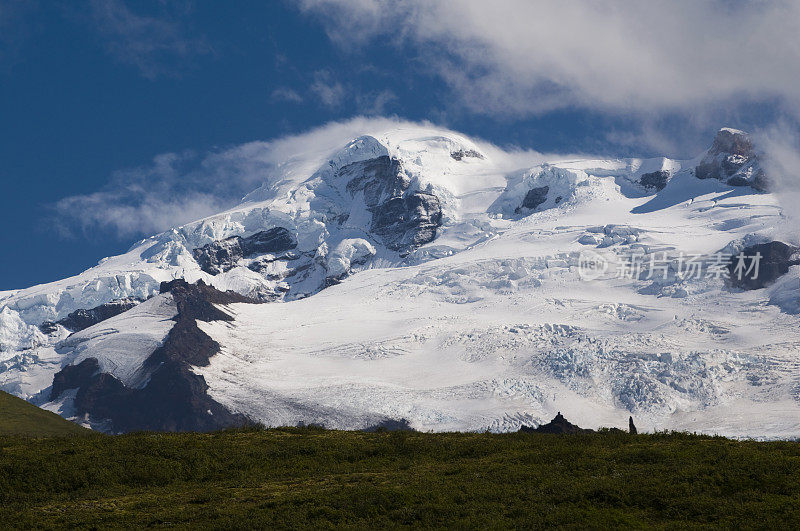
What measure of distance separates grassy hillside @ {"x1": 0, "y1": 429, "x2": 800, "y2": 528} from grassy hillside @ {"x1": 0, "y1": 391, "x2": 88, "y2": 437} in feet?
41.1

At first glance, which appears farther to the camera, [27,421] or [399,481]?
[27,421]

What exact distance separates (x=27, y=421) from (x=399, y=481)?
3696cm

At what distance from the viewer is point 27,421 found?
59.7 m

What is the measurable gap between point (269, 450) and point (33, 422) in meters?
25.8

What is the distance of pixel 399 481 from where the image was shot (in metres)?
34.3

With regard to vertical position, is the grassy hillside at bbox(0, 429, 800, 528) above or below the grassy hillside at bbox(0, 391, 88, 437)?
below

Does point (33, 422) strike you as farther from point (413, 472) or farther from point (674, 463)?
point (674, 463)

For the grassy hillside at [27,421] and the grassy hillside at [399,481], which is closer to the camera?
the grassy hillside at [399,481]

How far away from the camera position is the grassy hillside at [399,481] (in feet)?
92.1

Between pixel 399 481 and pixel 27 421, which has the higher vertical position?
pixel 27 421

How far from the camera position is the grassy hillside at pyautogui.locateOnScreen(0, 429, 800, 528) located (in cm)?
2806

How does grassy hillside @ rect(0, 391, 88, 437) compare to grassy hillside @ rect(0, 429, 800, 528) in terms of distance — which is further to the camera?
grassy hillside @ rect(0, 391, 88, 437)

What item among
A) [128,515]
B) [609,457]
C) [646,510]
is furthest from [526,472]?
[128,515]

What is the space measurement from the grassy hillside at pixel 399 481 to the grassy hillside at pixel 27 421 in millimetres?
12521
